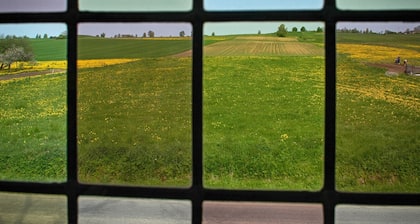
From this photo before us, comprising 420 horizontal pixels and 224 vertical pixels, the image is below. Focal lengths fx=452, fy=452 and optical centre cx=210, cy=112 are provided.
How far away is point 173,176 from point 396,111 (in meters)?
3.49

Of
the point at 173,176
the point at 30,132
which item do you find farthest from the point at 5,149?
the point at 173,176

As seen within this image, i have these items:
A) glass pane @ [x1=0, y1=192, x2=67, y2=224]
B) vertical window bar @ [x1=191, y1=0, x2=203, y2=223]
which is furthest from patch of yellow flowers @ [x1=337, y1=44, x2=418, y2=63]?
glass pane @ [x1=0, y1=192, x2=67, y2=224]

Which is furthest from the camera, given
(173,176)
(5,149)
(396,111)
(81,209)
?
(396,111)

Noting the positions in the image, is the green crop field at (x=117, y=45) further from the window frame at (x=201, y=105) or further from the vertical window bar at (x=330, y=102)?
the vertical window bar at (x=330, y=102)

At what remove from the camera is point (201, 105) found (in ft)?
1.61

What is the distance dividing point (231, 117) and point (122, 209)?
204 inches

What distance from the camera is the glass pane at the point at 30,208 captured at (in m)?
0.62

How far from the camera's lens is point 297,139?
5.58 m

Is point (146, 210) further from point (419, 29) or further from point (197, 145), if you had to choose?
point (419, 29)

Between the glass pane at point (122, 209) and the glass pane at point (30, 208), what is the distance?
39 mm

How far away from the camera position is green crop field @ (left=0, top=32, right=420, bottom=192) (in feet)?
3.07

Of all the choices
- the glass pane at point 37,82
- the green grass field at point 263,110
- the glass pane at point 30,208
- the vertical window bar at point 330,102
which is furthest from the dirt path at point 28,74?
the green grass field at point 263,110

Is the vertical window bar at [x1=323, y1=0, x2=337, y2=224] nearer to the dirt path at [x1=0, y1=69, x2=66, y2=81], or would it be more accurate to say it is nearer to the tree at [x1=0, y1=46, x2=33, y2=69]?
the dirt path at [x1=0, y1=69, x2=66, y2=81]

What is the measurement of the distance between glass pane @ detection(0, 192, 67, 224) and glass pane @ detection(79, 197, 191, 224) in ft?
0.13
